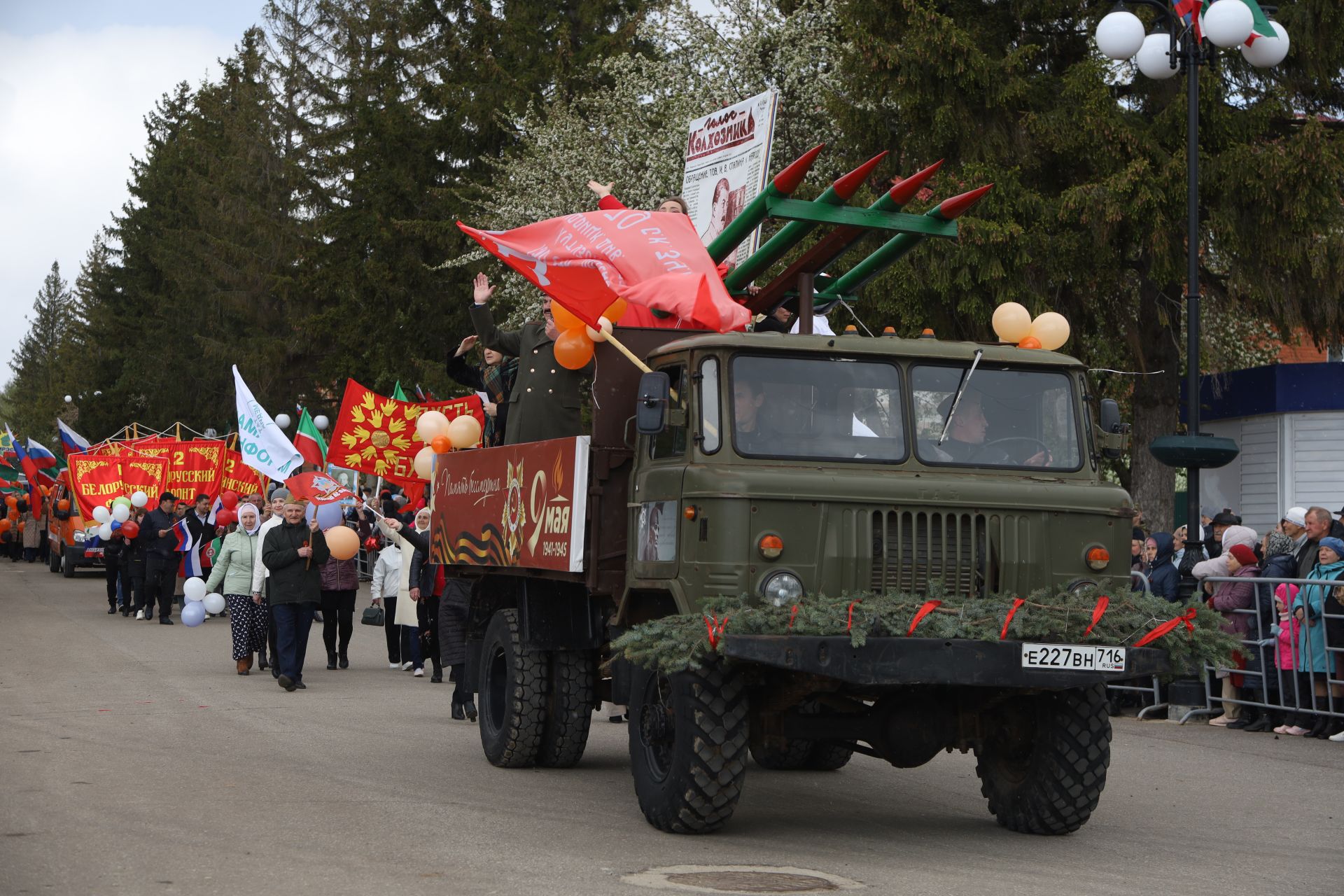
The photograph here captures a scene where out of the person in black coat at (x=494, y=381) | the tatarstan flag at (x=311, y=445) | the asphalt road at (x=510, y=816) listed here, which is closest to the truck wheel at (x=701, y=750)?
the asphalt road at (x=510, y=816)

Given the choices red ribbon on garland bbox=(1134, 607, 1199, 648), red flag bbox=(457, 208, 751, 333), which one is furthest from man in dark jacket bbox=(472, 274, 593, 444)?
red ribbon on garland bbox=(1134, 607, 1199, 648)

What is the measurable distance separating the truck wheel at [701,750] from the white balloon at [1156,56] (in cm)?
1074

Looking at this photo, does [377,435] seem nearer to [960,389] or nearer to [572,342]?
[572,342]

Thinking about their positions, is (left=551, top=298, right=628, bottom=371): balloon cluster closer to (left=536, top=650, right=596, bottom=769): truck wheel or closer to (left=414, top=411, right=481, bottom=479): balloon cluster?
(left=536, top=650, right=596, bottom=769): truck wheel

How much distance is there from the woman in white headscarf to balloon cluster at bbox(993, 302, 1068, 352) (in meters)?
10.9

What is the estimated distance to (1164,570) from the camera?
1550 centimetres

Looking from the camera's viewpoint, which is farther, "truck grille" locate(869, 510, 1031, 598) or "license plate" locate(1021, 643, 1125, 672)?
"truck grille" locate(869, 510, 1031, 598)

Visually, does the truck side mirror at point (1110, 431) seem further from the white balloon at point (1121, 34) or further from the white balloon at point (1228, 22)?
the white balloon at point (1121, 34)

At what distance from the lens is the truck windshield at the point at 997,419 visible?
8852 mm

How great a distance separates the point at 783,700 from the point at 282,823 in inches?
103

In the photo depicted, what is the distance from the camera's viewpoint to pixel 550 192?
35344 mm

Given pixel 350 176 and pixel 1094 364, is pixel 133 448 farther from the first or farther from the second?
pixel 1094 364

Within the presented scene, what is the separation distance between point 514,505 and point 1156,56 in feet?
31.2

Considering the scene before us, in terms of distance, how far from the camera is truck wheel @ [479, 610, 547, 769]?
10.9 m
